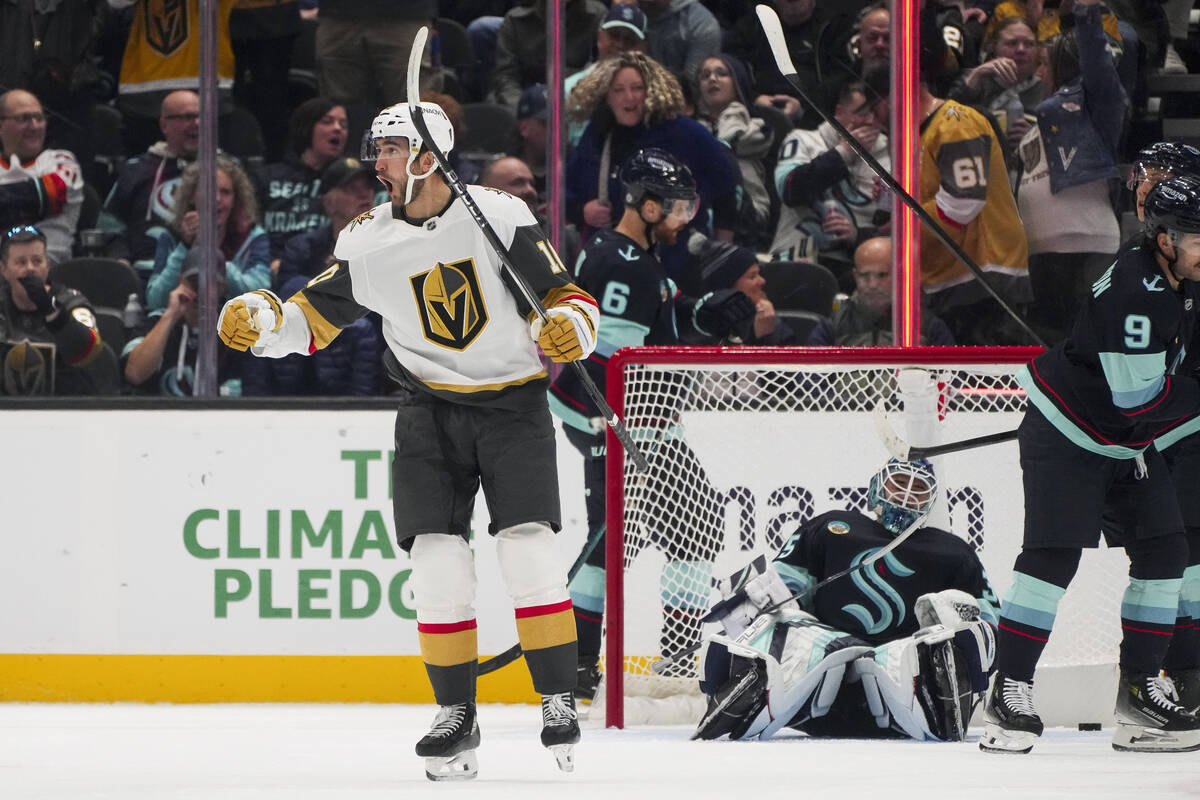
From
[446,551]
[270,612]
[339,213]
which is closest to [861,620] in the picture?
[446,551]

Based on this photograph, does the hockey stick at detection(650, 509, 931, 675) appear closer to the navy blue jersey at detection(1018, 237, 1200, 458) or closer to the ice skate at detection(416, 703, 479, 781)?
the navy blue jersey at detection(1018, 237, 1200, 458)

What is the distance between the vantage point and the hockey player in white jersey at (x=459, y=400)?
3018 mm

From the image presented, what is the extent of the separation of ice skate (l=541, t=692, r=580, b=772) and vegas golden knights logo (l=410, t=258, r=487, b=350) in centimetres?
64

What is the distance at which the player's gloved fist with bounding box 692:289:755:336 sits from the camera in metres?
4.55

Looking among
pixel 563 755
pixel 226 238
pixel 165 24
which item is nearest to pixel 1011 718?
pixel 563 755

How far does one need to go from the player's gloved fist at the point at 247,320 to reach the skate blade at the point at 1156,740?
5.96ft

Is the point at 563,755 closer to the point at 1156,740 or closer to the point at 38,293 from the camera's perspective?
the point at 1156,740

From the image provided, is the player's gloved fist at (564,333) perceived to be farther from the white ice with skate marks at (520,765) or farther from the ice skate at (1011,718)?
the ice skate at (1011,718)

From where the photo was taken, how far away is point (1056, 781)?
292 centimetres

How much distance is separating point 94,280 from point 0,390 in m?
0.48

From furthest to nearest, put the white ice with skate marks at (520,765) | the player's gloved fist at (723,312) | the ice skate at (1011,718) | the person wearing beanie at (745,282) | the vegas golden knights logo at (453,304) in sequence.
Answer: the person wearing beanie at (745,282), the player's gloved fist at (723,312), the ice skate at (1011,718), the vegas golden knights logo at (453,304), the white ice with skate marks at (520,765)

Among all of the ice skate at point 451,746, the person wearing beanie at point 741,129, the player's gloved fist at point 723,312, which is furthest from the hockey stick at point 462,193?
the person wearing beanie at point 741,129

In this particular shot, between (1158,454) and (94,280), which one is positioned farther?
(94,280)

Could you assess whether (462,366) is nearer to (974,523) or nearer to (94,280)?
(974,523)
